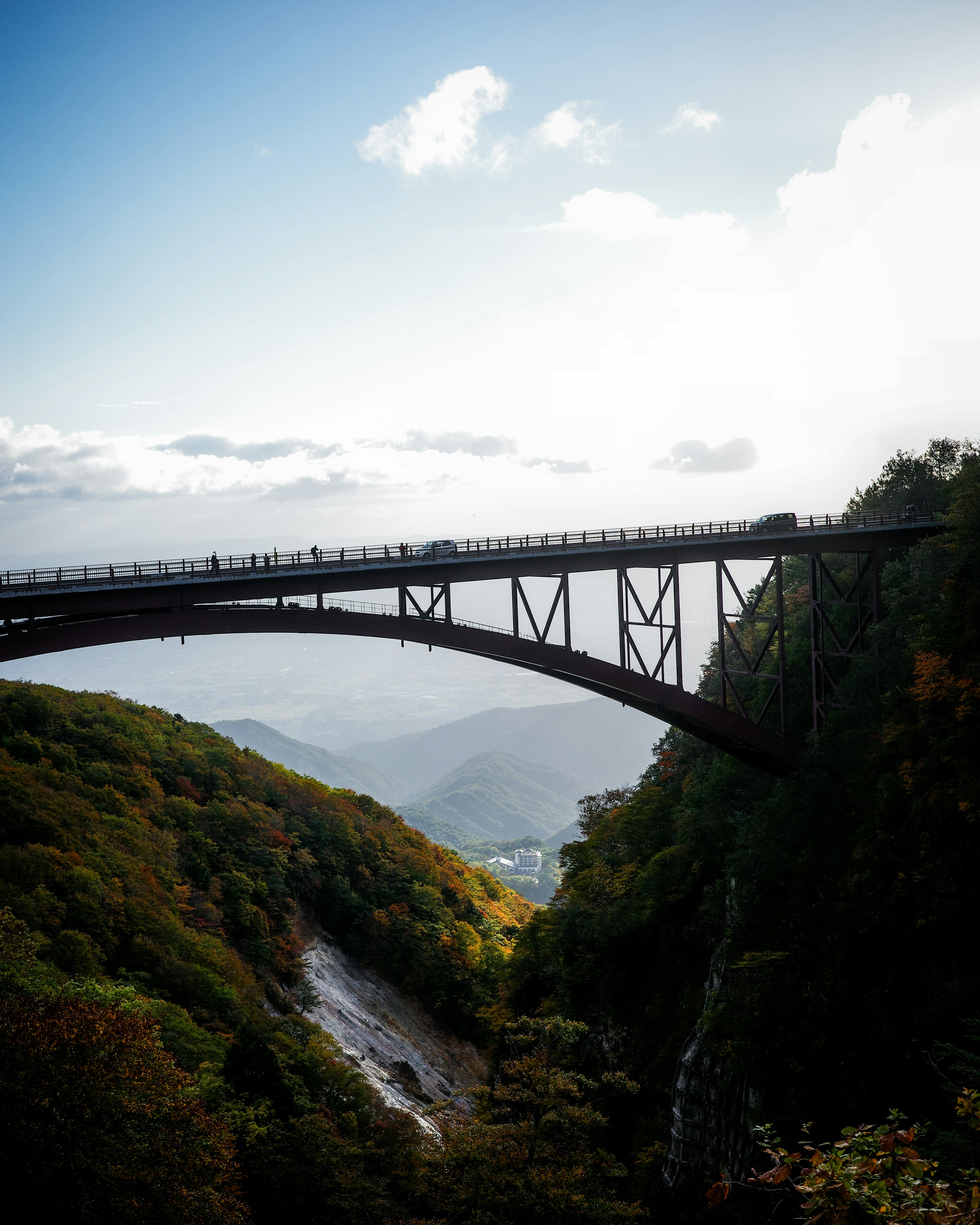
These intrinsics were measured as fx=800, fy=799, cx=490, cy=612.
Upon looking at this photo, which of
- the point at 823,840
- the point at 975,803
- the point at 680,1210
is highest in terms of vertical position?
the point at 975,803

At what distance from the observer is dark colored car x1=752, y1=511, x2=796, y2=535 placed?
3703 centimetres

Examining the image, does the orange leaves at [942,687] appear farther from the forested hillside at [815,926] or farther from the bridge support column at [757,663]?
the bridge support column at [757,663]

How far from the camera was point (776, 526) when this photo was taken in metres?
37.7

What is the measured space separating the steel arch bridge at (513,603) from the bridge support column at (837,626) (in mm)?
115

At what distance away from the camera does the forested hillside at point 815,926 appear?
70.4ft

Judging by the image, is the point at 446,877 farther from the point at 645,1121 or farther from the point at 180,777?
the point at 645,1121

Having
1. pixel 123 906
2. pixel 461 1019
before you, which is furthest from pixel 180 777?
pixel 461 1019

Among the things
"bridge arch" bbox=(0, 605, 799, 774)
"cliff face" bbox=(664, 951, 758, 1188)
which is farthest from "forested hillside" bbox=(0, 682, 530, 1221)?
"cliff face" bbox=(664, 951, 758, 1188)

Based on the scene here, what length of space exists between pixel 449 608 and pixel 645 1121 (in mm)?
20627

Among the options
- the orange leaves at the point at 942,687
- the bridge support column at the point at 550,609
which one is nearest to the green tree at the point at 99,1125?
the bridge support column at the point at 550,609

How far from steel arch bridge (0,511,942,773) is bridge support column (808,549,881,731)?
11cm

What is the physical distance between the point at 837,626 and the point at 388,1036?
3600 cm

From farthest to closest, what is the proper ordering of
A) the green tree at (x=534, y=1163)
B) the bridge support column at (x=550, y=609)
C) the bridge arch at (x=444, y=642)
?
the bridge support column at (x=550, y=609) < the bridge arch at (x=444, y=642) < the green tree at (x=534, y=1163)

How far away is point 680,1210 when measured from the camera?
2550 cm
